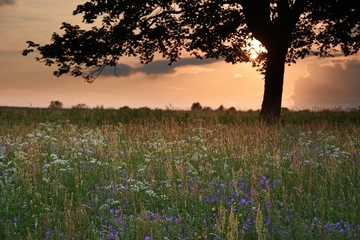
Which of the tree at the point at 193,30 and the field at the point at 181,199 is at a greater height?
the tree at the point at 193,30

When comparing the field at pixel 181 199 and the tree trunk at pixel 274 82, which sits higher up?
the tree trunk at pixel 274 82

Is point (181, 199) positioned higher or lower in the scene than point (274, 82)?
lower

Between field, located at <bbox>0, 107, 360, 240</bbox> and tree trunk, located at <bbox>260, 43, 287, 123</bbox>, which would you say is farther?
tree trunk, located at <bbox>260, 43, 287, 123</bbox>

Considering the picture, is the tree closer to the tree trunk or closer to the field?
the tree trunk

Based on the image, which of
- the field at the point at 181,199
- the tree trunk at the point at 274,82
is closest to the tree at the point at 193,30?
the tree trunk at the point at 274,82

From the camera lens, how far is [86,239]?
5.16 metres

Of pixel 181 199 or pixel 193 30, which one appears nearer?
pixel 181 199

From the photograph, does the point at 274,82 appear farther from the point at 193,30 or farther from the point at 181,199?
the point at 181,199

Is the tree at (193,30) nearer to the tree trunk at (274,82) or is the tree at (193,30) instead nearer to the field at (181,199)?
the tree trunk at (274,82)

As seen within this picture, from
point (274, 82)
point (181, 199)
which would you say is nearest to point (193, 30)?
point (274, 82)

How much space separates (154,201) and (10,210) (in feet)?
5.95

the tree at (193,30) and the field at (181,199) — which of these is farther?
the tree at (193,30)

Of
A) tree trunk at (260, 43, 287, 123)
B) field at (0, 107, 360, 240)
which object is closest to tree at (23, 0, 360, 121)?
tree trunk at (260, 43, 287, 123)

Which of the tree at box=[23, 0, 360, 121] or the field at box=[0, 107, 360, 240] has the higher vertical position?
the tree at box=[23, 0, 360, 121]
